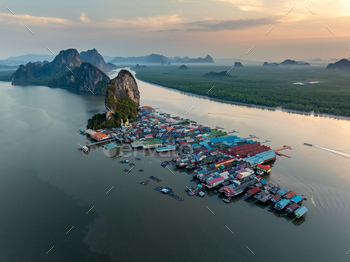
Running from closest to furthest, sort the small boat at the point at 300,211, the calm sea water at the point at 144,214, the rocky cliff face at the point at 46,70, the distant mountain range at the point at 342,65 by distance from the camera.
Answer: the calm sea water at the point at 144,214 < the small boat at the point at 300,211 < the rocky cliff face at the point at 46,70 < the distant mountain range at the point at 342,65

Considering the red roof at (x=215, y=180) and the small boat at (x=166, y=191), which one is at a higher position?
the red roof at (x=215, y=180)

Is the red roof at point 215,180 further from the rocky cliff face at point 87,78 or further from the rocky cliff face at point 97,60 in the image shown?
the rocky cliff face at point 97,60

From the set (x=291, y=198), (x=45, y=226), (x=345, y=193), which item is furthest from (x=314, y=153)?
(x=45, y=226)

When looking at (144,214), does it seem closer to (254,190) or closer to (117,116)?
(254,190)

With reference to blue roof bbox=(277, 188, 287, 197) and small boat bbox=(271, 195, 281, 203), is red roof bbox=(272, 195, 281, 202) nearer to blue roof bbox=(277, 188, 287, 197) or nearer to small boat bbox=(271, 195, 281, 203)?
small boat bbox=(271, 195, 281, 203)

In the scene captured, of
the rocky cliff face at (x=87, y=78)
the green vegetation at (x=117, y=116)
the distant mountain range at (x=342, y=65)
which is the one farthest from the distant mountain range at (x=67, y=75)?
the distant mountain range at (x=342, y=65)

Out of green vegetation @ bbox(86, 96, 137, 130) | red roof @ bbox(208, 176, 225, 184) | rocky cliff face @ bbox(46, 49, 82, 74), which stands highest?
rocky cliff face @ bbox(46, 49, 82, 74)

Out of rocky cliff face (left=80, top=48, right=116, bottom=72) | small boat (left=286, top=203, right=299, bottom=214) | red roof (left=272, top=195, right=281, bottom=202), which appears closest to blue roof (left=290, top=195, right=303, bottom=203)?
small boat (left=286, top=203, right=299, bottom=214)

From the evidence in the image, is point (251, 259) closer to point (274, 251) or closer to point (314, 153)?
point (274, 251)
